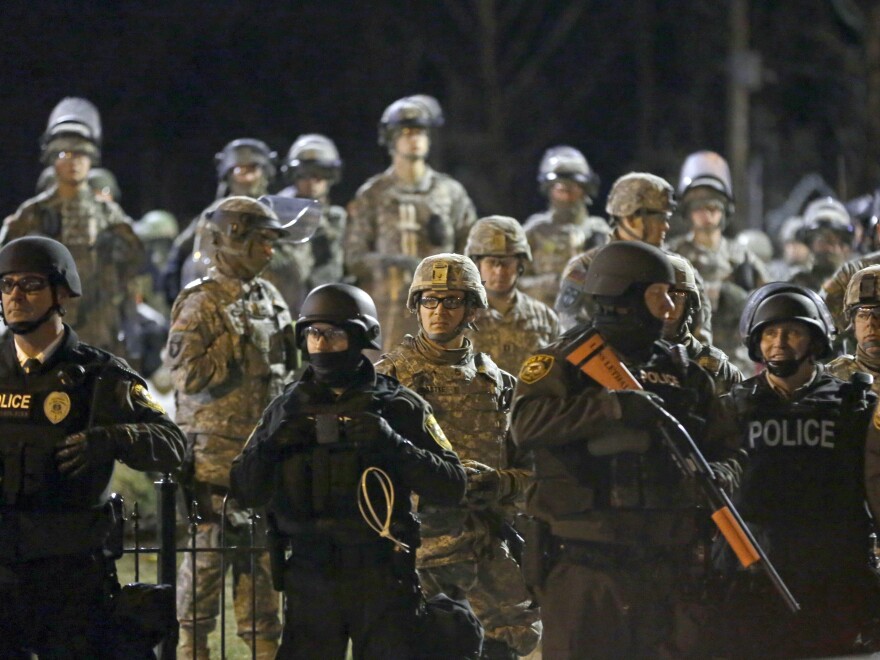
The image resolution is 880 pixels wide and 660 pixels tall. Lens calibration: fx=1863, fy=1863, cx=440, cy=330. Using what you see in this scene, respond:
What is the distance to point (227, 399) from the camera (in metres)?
10.6

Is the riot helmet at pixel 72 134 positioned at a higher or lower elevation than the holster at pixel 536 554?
higher

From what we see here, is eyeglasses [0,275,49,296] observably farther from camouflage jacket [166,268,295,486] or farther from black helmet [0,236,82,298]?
camouflage jacket [166,268,295,486]

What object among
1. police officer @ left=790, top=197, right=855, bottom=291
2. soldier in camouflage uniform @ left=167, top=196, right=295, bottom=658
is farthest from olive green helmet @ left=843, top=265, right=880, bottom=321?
police officer @ left=790, top=197, right=855, bottom=291

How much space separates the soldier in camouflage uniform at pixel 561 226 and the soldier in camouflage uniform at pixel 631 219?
219 centimetres

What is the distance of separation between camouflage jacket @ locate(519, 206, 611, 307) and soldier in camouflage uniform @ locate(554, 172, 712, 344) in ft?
7.40

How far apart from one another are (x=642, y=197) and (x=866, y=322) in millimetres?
2634

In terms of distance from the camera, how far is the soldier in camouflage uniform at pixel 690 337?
368 inches

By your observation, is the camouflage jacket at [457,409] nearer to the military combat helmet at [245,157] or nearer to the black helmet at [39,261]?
the black helmet at [39,261]

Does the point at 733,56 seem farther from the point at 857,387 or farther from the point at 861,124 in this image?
the point at 857,387

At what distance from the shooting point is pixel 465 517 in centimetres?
904

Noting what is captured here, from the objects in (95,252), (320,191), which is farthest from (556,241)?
(95,252)

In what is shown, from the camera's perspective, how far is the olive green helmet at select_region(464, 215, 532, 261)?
37.9ft

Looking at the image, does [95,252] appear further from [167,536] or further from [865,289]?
[865,289]

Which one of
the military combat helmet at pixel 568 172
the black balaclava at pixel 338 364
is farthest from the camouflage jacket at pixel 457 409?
the military combat helmet at pixel 568 172
